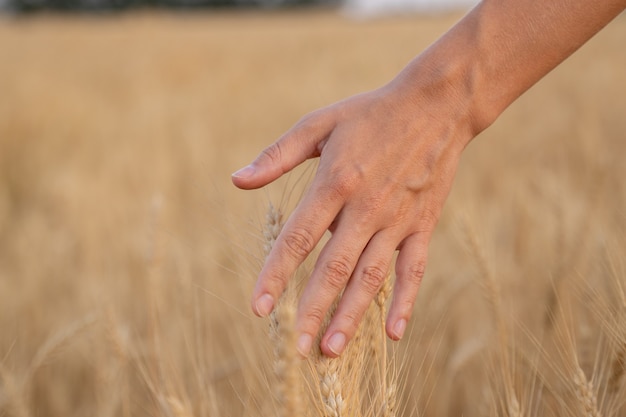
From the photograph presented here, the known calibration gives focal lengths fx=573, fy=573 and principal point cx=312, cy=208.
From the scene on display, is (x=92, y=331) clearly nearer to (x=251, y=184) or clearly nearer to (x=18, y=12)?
(x=251, y=184)

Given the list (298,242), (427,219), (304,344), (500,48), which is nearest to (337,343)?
(304,344)

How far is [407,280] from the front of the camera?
0.92 m

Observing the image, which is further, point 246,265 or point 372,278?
point 246,265

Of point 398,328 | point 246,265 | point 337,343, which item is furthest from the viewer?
point 246,265

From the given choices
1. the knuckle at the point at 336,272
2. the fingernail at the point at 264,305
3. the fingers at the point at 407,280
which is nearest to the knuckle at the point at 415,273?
the fingers at the point at 407,280

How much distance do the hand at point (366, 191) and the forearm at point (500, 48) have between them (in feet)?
0.08

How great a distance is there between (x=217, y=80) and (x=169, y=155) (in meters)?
2.95

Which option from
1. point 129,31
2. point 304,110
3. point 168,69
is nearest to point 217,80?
point 168,69

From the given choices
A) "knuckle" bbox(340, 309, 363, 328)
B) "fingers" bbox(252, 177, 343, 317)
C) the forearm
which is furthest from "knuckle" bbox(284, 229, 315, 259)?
the forearm

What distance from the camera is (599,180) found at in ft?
6.30

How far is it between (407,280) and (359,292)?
105mm

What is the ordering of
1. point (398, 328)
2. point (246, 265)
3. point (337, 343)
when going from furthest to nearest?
1. point (246, 265)
2. point (398, 328)
3. point (337, 343)

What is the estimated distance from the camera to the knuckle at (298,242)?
849 mm

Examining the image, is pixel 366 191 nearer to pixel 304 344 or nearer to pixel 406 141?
pixel 406 141
